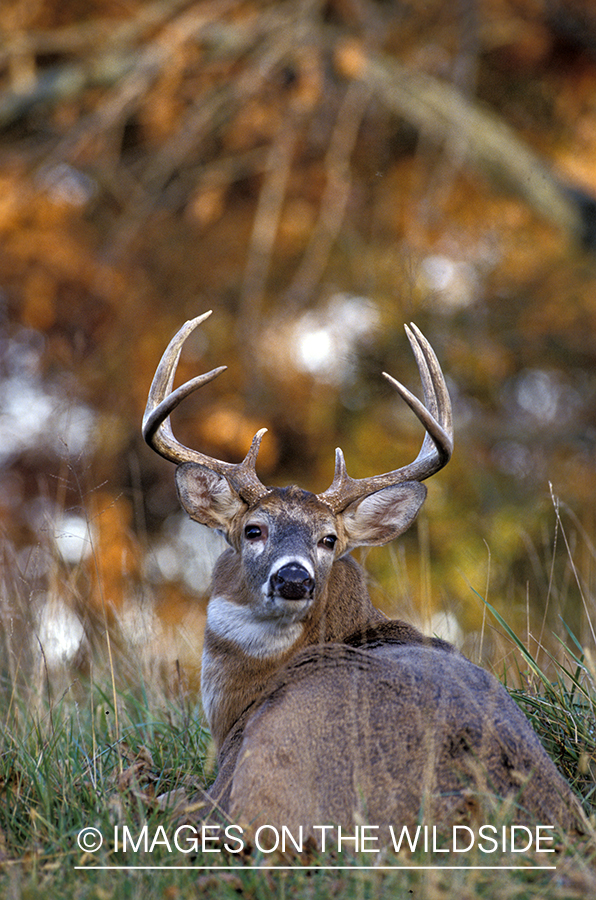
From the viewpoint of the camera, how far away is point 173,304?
42.9 feet

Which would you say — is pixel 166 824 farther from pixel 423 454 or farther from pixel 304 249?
pixel 304 249

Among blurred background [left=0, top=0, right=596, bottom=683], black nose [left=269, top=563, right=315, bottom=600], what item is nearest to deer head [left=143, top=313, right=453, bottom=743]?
black nose [left=269, top=563, right=315, bottom=600]

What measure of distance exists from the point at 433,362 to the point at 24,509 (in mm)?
8395

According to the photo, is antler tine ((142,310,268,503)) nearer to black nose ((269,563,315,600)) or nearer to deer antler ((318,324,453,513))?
deer antler ((318,324,453,513))

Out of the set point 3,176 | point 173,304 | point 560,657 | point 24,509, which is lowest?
point 24,509

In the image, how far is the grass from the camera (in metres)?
2.94

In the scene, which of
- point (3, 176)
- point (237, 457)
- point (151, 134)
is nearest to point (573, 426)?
point (237, 457)

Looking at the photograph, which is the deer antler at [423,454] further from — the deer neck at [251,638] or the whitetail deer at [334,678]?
the deer neck at [251,638]

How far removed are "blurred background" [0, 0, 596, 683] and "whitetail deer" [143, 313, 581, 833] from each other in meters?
5.12

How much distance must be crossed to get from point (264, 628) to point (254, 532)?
46 cm

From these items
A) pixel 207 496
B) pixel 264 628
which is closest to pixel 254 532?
pixel 207 496

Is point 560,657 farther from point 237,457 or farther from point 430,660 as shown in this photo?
point 237,457

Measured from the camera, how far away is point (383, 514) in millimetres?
4977

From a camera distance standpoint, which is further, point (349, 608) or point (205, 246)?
point (205, 246)
